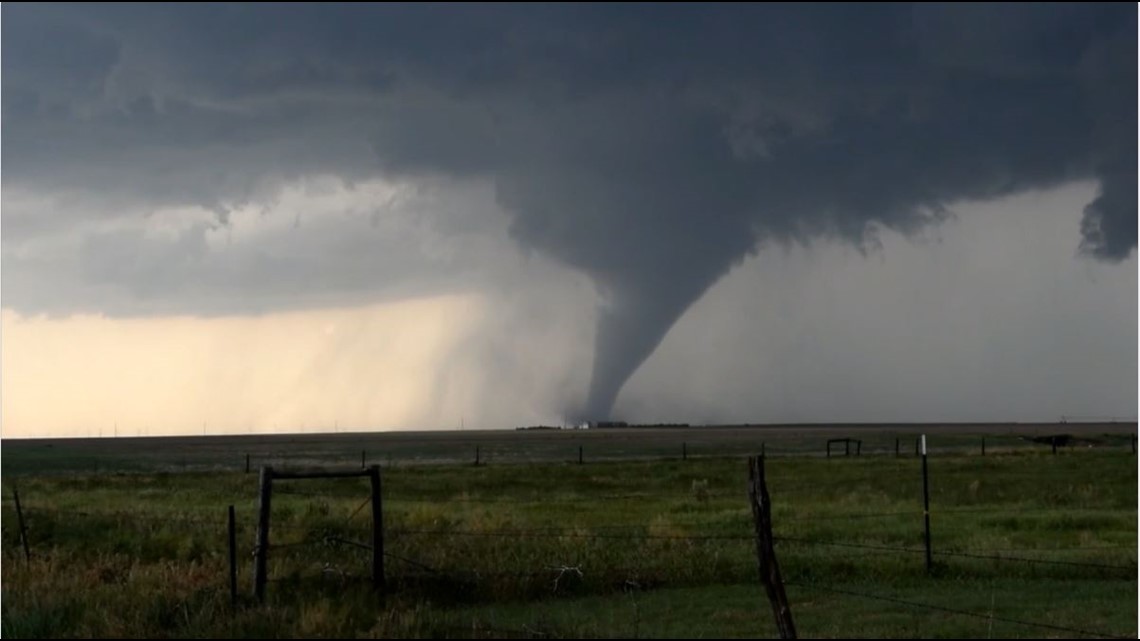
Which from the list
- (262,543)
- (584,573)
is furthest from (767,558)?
(262,543)

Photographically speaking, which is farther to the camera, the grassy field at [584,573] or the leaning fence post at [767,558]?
the grassy field at [584,573]

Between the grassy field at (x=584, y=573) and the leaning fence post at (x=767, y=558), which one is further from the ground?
the leaning fence post at (x=767, y=558)

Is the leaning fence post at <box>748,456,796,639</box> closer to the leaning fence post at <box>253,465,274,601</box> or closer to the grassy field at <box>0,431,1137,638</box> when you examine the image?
the grassy field at <box>0,431,1137,638</box>

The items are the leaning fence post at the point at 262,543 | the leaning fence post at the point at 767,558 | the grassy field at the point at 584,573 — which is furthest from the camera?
the leaning fence post at the point at 262,543

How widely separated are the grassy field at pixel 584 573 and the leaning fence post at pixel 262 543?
11.5 inches

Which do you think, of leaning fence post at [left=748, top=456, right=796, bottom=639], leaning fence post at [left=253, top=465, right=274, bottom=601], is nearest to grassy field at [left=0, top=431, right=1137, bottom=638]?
leaning fence post at [left=253, top=465, right=274, bottom=601]

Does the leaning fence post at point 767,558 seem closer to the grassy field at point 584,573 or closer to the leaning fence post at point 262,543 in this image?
the grassy field at point 584,573

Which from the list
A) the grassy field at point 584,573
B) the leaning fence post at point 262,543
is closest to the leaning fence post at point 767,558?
the grassy field at point 584,573

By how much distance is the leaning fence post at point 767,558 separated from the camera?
10992 mm

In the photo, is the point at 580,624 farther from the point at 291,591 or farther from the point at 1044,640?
the point at 1044,640

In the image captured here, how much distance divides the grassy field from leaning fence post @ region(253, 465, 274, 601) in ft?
0.96

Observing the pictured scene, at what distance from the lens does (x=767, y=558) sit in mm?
11828

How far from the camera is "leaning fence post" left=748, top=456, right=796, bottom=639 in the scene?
433 inches

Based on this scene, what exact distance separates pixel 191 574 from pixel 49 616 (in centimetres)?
350
